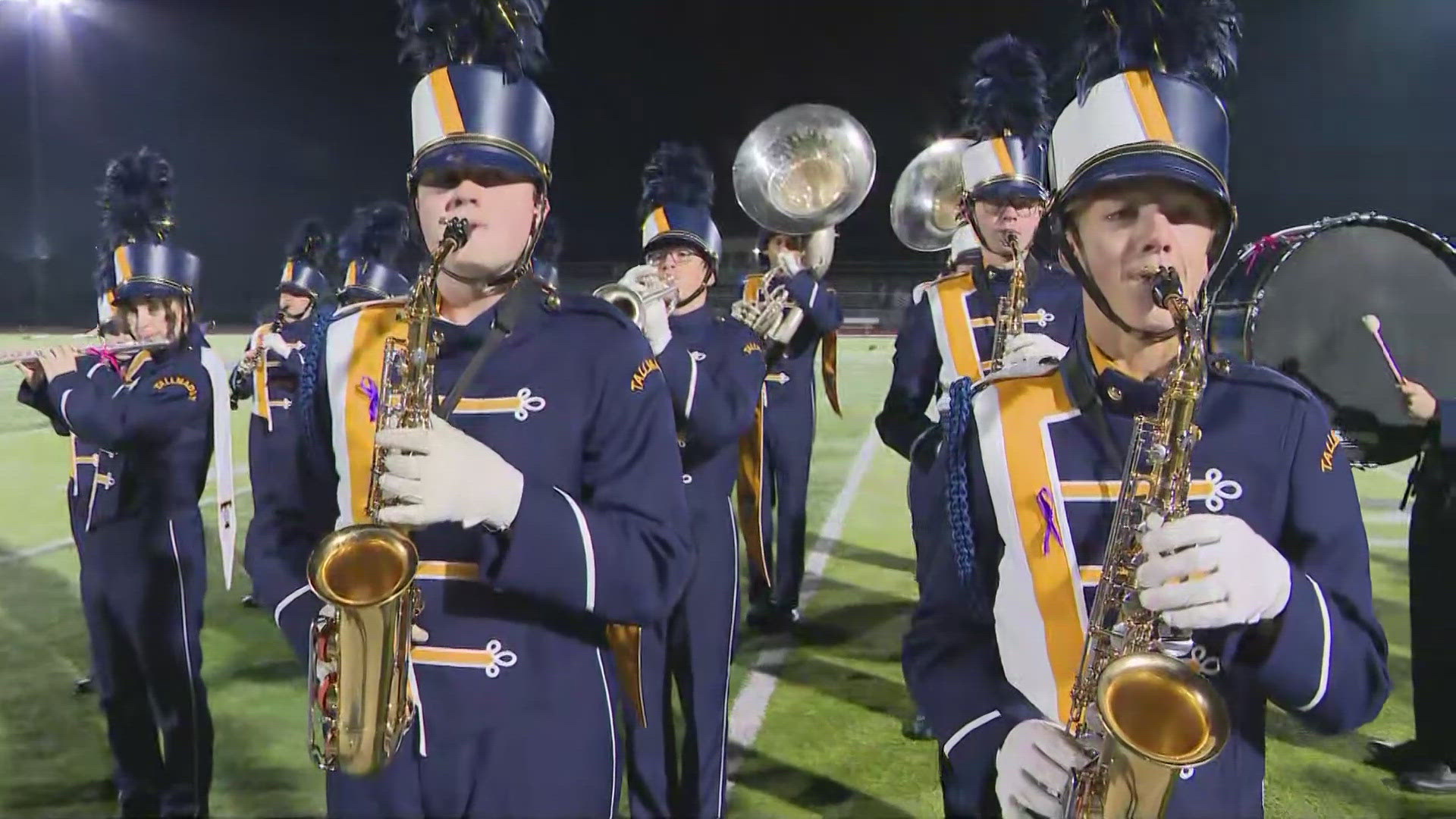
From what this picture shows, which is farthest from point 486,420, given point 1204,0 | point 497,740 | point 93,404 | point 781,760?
point 781,760

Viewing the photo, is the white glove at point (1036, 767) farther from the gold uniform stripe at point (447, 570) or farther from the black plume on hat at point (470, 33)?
the black plume on hat at point (470, 33)

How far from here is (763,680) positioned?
445 centimetres

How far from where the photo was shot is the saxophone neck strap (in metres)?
1.55

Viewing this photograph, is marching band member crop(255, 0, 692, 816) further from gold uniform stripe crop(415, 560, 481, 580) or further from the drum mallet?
the drum mallet

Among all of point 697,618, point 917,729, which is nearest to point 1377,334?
point 917,729

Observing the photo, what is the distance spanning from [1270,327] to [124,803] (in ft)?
13.8

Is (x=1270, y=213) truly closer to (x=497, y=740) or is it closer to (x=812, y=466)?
(x=812, y=466)

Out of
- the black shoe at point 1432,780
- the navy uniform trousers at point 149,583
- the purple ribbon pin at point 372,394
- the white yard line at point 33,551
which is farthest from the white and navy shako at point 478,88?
the white yard line at point 33,551

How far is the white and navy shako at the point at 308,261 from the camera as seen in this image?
240 inches

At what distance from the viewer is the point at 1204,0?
4.69 feet

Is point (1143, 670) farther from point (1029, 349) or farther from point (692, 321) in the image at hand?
point (692, 321)

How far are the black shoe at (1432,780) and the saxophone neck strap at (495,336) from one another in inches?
141

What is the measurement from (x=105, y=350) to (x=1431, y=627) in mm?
4719

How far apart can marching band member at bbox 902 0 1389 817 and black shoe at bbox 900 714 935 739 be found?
241cm
